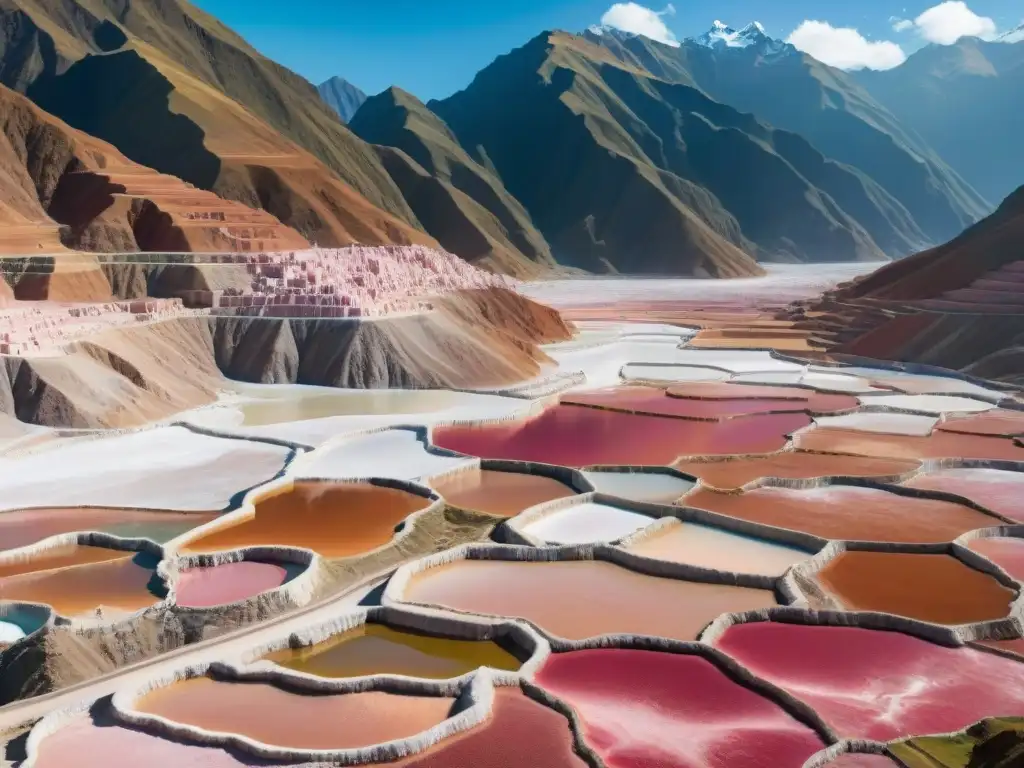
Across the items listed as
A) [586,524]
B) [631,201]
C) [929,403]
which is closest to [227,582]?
[586,524]

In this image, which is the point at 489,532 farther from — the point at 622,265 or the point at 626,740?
the point at 622,265

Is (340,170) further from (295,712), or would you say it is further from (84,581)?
(295,712)

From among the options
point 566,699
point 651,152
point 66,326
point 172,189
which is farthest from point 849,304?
A: point 651,152

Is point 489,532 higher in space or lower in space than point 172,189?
lower

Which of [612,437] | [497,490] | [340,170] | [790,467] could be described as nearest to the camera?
[497,490]

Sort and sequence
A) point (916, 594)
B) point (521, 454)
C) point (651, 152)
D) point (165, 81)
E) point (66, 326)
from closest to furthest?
point (916, 594), point (521, 454), point (66, 326), point (165, 81), point (651, 152)

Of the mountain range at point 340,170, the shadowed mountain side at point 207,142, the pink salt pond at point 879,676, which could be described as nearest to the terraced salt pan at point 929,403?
the pink salt pond at point 879,676

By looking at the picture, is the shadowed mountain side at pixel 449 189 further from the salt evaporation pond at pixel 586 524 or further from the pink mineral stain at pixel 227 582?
the pink mineral stain at pixel 227 582
